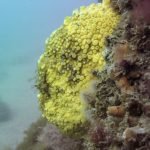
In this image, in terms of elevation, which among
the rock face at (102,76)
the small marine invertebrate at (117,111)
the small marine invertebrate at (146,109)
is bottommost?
the small marine invertebrate at (146,109)

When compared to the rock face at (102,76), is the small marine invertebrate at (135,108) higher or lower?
lower

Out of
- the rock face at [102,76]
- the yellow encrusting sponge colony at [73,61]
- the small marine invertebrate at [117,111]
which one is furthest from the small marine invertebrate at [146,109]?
the yellow encrusting sponge colony at [73,61]

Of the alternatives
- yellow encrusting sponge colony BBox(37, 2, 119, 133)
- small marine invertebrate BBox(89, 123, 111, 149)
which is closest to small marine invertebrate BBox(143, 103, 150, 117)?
small marine invertebrate BBox(89, 123, 111, 149)

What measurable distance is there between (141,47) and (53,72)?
1.54 m

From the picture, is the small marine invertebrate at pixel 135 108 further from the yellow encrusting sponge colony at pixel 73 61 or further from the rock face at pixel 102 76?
the yellow encrusting sponge colony at pixel 73 61

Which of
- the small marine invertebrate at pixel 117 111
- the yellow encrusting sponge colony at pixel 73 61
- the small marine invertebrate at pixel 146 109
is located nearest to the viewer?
the small marine invertebrate at pixel 146 109

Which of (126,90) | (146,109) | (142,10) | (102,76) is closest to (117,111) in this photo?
(126,90)

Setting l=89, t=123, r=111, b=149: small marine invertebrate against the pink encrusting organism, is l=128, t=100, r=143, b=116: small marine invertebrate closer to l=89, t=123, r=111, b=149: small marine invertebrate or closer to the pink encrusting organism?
l=89, t=123, r=111, b=149: small marine invertebrate

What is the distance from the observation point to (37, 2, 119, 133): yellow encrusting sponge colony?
3.91 meters

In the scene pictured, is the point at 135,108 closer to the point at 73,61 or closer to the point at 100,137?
the point at 100,137

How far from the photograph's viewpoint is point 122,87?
2846 mm

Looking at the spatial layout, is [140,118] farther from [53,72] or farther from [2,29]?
[2,29]

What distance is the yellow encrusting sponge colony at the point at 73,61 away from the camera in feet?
12.8

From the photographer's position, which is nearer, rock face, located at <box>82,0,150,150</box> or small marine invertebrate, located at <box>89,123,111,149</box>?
rock face, located at <box>82,0,150,150</box>
